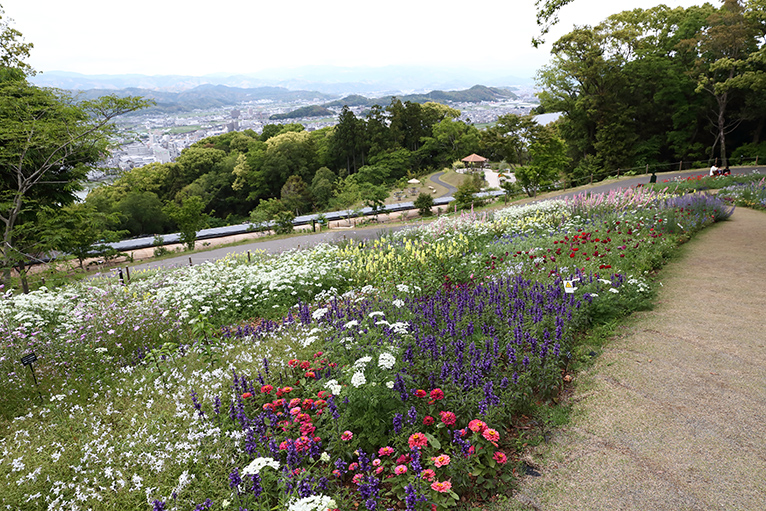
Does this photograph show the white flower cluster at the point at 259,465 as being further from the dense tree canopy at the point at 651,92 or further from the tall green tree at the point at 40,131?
the dense tree canopy at the point at 651,92

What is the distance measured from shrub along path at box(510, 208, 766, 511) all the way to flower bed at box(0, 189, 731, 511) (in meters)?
0.35

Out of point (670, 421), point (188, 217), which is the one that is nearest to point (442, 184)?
point (188, 217)

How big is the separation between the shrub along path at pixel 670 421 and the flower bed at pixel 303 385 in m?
0.35

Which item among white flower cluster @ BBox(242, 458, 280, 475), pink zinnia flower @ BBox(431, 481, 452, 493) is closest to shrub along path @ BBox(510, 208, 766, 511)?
pink zinnia flower @ BBox(431, 481, 452, 493)

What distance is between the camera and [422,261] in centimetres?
771

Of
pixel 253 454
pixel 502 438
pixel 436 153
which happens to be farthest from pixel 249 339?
pixel 436 153

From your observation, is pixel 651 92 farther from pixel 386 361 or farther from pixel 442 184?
pixel 386 361

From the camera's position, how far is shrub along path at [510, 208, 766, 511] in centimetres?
265

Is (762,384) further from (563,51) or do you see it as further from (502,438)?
(563,51)

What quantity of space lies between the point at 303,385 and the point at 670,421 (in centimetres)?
316

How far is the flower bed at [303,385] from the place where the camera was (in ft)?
8.83

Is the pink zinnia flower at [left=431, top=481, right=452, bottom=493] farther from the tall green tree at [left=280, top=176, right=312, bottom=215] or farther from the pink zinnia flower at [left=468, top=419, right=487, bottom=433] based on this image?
the tall green tree at [left=280, top=176, right=312, bottom=215]

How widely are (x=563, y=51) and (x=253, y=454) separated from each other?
37521 millimetres

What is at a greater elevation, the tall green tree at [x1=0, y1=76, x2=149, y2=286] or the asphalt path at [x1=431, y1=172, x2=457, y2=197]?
the tall green tree at [x1=0, y1=76, x2=149, y2=286]
